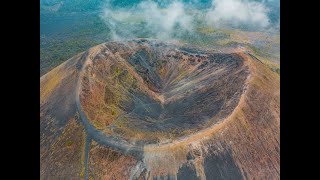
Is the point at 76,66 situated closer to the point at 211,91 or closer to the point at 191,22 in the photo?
the point at 211,91

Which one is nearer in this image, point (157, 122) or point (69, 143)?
point (69, 143)

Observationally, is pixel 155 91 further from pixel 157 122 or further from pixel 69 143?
pixel 69 143

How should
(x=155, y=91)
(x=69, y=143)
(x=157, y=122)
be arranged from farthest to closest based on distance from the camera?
1. (x=155, y=91)
2. (x=157, y=122)
3. (x=69, y=143)

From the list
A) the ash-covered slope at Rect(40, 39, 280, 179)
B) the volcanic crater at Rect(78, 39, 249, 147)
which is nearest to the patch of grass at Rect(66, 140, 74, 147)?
the ash-covered slope at Rect(40, 39, 280, 179)

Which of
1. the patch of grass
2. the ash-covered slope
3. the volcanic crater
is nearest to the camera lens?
the ash-covered slope

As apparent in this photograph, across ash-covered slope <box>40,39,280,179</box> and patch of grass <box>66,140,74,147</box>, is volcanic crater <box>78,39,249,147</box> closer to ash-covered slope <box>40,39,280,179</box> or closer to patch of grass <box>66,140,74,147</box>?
ash-covered slope <box>40,39,280,179</box>

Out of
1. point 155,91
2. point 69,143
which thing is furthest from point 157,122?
point 155,91

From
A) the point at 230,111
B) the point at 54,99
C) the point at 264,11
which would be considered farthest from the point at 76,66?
the point at 264,11
